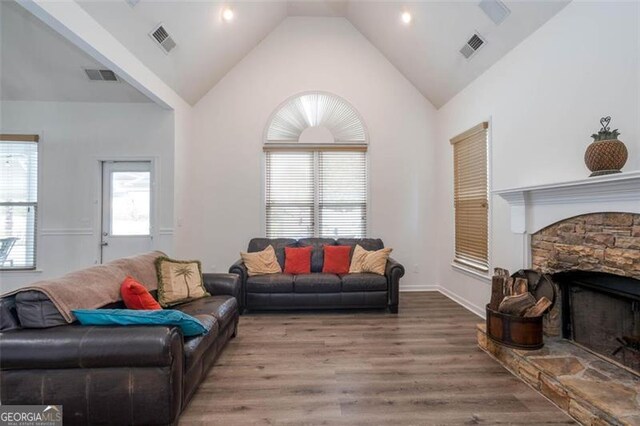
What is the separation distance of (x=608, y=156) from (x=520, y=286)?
130 centimetres

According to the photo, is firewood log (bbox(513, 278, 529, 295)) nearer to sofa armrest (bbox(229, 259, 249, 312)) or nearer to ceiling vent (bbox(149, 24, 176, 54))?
sofa armrest (bbox(229, 259, 249, 312))

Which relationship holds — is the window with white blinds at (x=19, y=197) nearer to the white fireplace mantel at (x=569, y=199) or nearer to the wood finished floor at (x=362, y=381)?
the wood finished floor at (x=362, y=381)

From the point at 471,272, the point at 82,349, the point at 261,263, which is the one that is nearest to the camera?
the point at 82,349

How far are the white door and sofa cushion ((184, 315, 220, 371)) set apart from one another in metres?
2.77

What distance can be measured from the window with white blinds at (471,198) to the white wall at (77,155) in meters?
4.30

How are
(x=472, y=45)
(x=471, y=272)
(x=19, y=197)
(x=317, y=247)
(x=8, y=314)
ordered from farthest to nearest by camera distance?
(x=317, y=247) → (x=19, y=197) → (x=471, y=272) → (x=472, y=45) → (x=8, y=314)

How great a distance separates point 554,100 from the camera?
2877mm

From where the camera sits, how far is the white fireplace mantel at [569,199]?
206 cm

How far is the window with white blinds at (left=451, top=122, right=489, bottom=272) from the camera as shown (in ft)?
13.1

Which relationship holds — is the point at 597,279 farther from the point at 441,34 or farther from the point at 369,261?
the point at 441,34

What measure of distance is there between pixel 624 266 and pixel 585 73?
1.58 meters

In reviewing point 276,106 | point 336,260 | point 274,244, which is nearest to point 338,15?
point 276,106

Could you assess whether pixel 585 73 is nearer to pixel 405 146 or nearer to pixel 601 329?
pixel 601 329

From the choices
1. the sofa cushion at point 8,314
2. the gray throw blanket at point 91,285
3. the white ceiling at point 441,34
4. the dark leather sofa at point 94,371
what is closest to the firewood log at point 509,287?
the white ceiling at point 441,34
